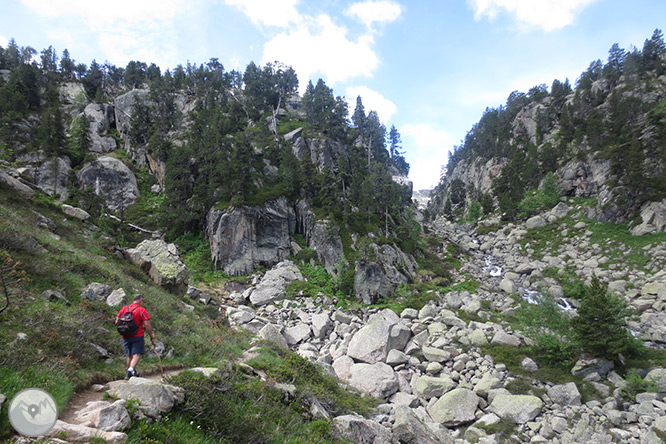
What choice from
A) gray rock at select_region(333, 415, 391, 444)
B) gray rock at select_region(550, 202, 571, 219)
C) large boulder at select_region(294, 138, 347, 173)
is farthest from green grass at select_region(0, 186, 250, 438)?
gray rock at select_region(550, 202, 571, 219)

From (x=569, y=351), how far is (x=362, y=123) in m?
87.0

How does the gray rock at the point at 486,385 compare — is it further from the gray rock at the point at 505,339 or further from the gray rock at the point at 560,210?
the gray rock at the point at 560,210

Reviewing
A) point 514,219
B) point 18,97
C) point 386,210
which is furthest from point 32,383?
point 18,97

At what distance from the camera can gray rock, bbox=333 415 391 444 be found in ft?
29.5

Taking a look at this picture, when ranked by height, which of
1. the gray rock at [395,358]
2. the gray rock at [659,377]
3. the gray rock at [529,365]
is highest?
the gray rock at [659,377]

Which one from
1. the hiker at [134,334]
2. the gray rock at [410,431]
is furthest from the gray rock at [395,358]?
the hiker at [134,334]

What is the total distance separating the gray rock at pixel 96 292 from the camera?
1078cm

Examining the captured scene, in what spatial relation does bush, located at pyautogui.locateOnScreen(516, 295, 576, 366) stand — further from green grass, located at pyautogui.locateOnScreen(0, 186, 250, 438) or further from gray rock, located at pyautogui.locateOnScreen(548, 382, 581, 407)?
green grass, located at pyautogui.locateOnScreen(0, 186, 250, 438)

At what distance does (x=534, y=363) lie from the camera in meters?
19.7

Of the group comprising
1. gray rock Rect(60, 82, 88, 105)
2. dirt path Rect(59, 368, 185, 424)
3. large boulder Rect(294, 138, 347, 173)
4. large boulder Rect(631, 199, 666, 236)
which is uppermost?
gray rock Rect(60, 82, 88, 105)

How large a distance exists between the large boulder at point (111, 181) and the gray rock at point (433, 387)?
180 feet

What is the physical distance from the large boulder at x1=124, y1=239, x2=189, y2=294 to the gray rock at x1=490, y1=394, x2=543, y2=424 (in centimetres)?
2099

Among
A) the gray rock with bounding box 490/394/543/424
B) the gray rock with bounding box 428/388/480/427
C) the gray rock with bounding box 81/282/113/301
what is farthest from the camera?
the gray rock with bounding box 428/388/480/427

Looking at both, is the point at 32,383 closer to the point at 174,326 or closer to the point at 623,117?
the point at 174,326
